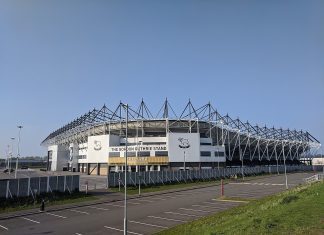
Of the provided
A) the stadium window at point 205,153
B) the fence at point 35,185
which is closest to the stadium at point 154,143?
the stadium window at point 205,153

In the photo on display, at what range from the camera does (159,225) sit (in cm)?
2294

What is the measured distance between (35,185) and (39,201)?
2.33m

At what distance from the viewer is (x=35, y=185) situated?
37688 mm

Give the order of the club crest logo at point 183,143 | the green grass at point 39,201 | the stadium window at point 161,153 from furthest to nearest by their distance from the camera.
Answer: the club crest logo at point 183,143 → the stadium window at point 161,153 → the green grass at point 39,201

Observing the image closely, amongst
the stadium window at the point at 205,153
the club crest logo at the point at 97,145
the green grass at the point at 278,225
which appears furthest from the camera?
the club crest logo at the point at 97,145

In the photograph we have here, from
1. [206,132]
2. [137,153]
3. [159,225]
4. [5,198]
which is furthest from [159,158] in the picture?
[159,225]

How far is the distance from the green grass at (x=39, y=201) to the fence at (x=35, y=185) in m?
0.89

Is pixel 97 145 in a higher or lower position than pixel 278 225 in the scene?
higher

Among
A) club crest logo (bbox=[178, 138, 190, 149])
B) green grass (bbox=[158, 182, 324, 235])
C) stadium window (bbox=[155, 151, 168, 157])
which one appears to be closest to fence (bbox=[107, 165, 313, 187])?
club crest logo (bbox=[178, 138, 190, 149])

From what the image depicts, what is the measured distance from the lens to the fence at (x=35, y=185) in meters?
34.7

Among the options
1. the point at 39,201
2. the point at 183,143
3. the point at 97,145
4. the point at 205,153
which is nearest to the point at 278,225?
the point at 39,201

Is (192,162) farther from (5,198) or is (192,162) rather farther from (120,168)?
(5,198)

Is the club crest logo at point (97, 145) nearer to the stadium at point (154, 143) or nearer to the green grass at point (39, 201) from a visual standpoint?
the stadium at point (154, 143)

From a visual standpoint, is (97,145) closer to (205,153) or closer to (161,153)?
(161,153)
